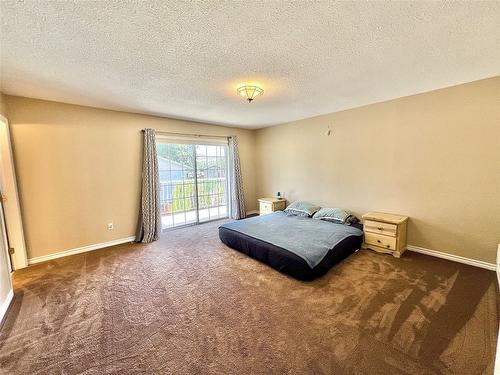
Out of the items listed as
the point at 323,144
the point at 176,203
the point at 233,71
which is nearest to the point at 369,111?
the point at 323,144

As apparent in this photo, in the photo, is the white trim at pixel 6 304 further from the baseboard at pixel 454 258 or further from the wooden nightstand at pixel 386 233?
the baseboard at pixel 454 258

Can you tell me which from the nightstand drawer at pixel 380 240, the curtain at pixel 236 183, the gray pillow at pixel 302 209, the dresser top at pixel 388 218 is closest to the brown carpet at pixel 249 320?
the nightstand drawer at pixel 380 240

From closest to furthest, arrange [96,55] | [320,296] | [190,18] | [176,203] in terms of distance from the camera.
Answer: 1. [190,18]
2. [96,55]
3. [320,296]
4. [176,203]

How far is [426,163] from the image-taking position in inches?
121

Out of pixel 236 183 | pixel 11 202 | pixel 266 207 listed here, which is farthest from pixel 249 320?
pixel 236 183

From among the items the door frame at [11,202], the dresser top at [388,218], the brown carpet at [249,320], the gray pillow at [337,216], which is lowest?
the brown carpet at [249,320]

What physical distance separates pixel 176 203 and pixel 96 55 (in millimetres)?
3205

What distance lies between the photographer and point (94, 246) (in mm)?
3594

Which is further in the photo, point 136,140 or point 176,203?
point 176,203

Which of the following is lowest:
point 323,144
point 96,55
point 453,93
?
point 323,144

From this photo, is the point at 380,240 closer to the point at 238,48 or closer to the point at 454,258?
the point at 454,258

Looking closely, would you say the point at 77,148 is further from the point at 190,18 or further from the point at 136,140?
the point at 190,18

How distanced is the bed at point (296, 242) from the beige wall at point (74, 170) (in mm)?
2057

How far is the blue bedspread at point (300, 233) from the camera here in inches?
103
